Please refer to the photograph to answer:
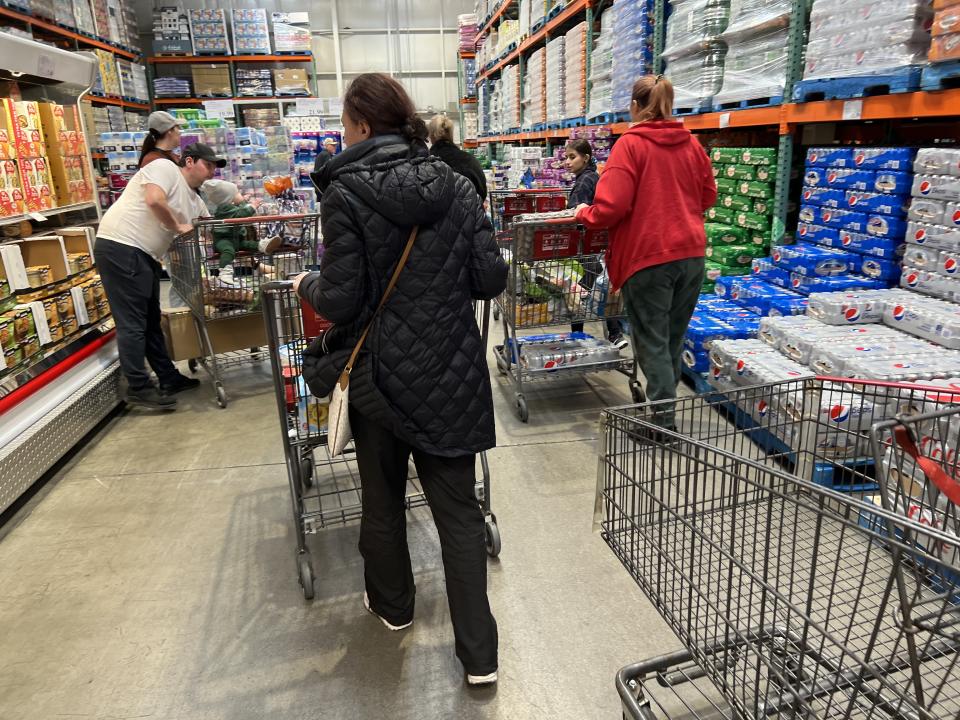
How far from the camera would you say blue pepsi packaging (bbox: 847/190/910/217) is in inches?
133

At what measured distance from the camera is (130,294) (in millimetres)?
4125

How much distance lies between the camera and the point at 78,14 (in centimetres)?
911

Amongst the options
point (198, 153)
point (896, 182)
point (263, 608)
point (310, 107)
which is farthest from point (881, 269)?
point (310, 107)

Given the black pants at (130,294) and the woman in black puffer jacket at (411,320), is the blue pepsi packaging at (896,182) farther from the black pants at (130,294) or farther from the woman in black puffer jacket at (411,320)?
the black pants at (130,294)

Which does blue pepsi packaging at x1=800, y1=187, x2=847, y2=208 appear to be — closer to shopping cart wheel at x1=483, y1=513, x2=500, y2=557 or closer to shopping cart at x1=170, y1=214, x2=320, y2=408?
shopping cart wheel at x1=483, y1=513, x2=500, y2=557

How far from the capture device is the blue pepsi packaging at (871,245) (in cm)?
350

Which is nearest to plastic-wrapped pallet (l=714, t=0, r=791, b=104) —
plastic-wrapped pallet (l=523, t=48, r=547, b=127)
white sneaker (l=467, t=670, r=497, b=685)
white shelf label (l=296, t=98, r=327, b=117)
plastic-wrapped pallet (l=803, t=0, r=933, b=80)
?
plastic-wrapped pallet (l=803, t=0, r=933, b=80)

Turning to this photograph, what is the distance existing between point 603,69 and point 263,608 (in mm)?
5841

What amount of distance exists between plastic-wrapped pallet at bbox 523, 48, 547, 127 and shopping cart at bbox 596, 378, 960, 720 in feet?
24.7

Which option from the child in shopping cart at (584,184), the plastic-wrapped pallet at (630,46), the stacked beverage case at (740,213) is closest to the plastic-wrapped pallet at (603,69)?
the plastic-wrapped pallet at (630,46)

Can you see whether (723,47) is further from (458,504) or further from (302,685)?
(302,685)

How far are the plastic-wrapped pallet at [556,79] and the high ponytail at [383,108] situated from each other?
259 inches

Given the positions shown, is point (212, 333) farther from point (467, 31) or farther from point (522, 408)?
point (467, 31)

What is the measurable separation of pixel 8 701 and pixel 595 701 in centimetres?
179
